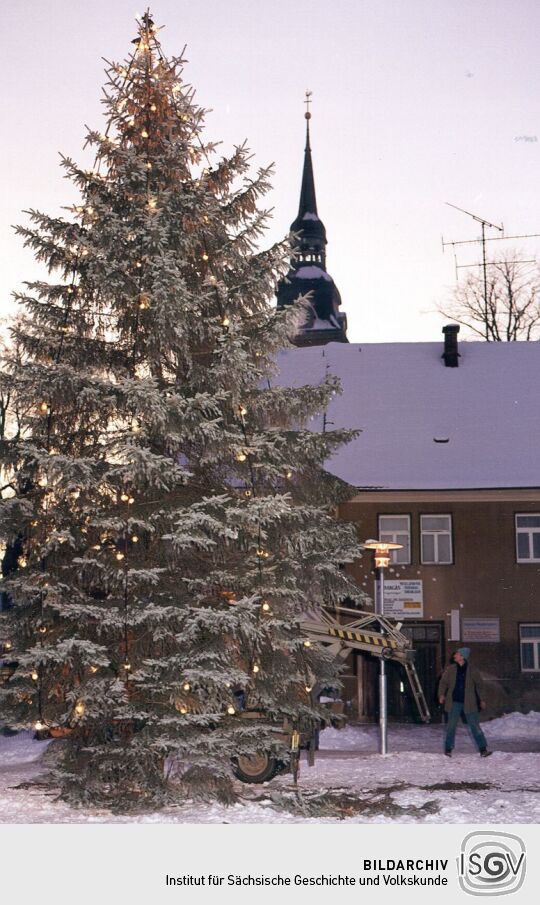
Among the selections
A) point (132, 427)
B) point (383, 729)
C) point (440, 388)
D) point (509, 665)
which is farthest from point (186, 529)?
point (440, 388)

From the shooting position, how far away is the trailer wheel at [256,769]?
14.0 m

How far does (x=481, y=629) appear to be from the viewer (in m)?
26.7

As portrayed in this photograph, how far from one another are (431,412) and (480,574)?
5.17 m

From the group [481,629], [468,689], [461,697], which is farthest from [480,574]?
[468,689]

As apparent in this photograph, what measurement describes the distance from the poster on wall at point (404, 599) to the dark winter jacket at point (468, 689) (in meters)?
9.04

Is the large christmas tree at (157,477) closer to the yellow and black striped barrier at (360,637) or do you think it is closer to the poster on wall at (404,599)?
the yellow and black striped barrier at (360,637)

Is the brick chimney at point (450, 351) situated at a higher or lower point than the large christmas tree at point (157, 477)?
higher

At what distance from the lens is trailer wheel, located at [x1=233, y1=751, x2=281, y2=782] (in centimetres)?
1399

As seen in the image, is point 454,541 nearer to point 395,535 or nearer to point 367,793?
point 395,535

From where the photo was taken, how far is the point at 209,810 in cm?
1166

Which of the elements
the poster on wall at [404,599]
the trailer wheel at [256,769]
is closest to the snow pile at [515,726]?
the poster on wall at [404,599]
